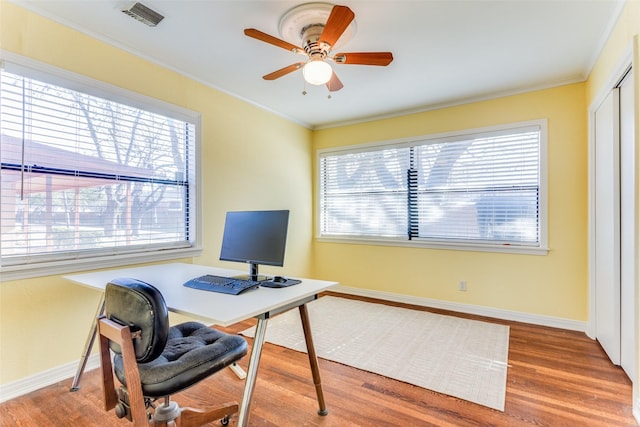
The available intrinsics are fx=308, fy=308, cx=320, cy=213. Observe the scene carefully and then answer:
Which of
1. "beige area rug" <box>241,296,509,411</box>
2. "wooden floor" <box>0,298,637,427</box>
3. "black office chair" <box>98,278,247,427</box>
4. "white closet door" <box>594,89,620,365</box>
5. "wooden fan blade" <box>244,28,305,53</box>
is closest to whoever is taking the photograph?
"black office chair" <box>98,278,247,427</box>

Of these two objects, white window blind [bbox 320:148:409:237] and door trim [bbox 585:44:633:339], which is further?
white window blind [bbox 320:148:409:237]

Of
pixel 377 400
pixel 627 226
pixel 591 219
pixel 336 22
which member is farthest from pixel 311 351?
pixel 591 219

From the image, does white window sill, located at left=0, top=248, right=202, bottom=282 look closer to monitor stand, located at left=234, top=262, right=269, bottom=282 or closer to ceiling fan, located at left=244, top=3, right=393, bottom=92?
monitor stand, located at left=234, top=262, right=269, bottom=282

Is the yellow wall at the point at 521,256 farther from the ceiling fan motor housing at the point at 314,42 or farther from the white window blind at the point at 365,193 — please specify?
the ceiling fan motor housing at the point at 314,42

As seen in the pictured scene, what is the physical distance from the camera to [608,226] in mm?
2451

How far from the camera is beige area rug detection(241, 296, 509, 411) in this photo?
212cm

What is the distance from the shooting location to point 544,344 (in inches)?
107

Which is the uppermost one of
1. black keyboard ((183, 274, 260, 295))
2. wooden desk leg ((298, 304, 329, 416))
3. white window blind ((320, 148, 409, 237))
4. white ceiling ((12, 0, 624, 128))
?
white ceiling ((12, 0, 624, 128))

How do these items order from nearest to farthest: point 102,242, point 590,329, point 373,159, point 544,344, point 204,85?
point 102,242, point 544,344, point 590,329, point 204,85, point 373,159

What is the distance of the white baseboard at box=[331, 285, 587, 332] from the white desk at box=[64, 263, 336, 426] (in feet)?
7.93

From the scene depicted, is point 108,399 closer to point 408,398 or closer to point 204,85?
point 408,398

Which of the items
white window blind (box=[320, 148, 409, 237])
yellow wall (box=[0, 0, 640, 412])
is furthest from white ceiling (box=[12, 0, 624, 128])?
white window blind (box=[320, 148, 409, 237])

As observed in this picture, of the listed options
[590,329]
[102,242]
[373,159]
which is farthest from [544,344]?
[102,242]

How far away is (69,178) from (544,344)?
13.3ft
